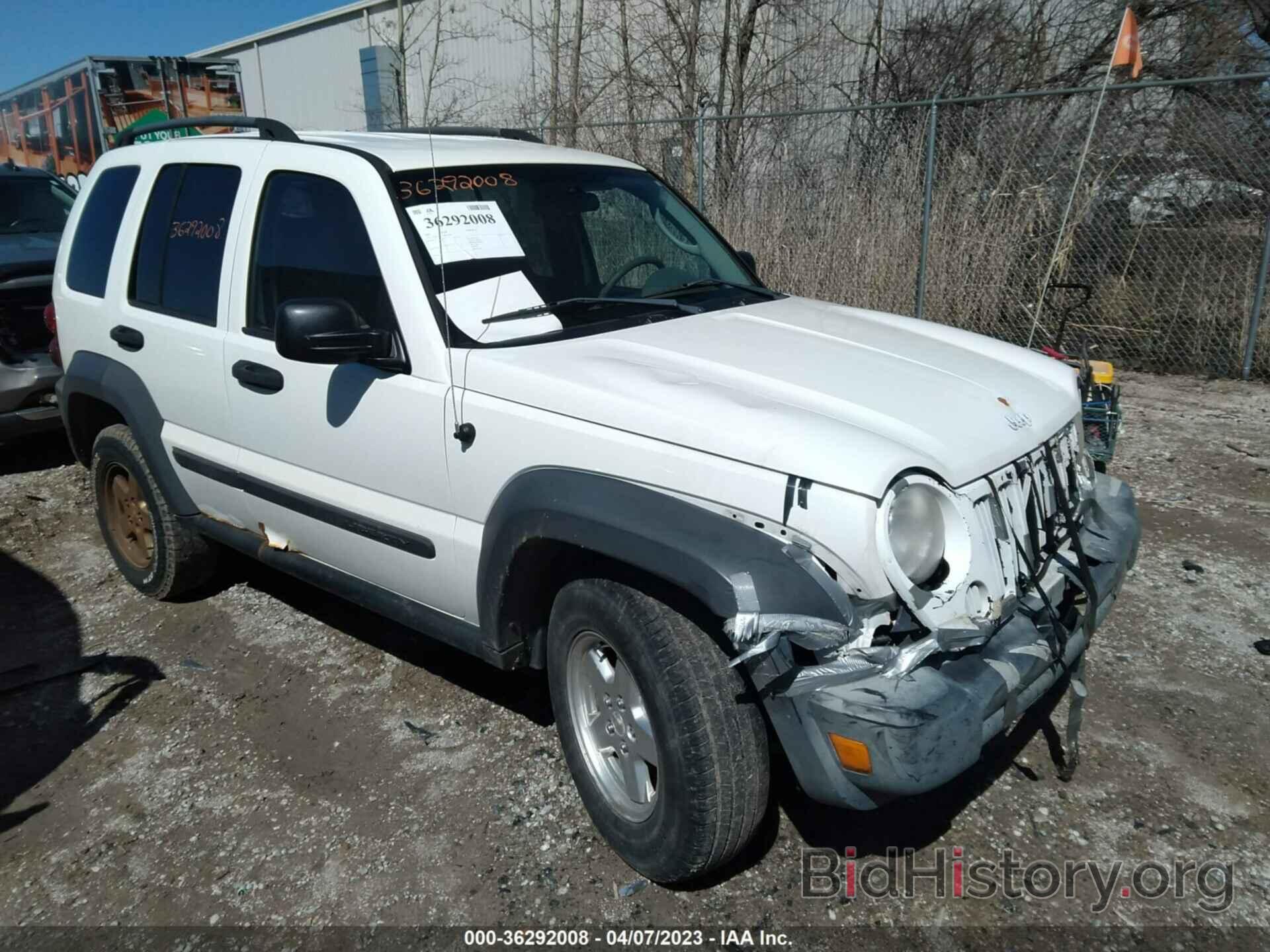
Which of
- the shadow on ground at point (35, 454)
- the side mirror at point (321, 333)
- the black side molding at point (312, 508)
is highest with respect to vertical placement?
the side mirror at point (321, 333)

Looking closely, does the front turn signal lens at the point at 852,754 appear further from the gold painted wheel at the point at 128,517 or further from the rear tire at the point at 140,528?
the gold painted wheel at the point at 128,517

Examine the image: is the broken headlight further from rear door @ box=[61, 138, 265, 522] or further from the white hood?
rear door @ box=[61, 138, 265, 522]

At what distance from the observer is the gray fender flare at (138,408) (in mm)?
4250

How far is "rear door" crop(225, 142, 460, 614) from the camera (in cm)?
312

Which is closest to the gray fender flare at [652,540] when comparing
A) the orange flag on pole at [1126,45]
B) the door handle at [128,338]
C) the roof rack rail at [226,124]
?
the roof rack rail at [226,124]

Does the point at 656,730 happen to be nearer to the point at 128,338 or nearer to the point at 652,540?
the point at 652,540

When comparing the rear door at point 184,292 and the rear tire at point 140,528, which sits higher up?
the rear door at point 184,292

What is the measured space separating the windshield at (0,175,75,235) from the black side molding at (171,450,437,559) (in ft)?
18.1

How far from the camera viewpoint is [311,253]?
11.5 ft

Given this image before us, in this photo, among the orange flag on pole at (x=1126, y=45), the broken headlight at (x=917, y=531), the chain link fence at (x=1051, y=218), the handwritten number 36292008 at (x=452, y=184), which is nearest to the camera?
the broken headlight at (x=917, y=531)

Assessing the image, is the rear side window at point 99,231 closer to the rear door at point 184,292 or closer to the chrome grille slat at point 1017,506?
the rear door at point 184,292

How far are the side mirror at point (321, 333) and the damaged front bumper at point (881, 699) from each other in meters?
1.54

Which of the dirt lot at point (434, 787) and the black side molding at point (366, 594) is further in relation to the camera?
the black side molding at point (366, 594)

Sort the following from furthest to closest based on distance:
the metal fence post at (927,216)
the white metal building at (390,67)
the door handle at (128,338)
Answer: the white metal building at (390,67) → the metal fence post at (927,216) → the door handle at (128,338)
